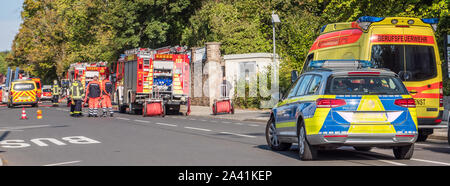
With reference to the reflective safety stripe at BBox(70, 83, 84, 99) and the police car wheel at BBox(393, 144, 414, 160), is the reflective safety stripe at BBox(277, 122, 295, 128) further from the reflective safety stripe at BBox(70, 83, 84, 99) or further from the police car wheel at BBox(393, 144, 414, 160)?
the reflective safety stripe at BBox(70, 83, 84, 99)

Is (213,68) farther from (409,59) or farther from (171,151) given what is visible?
(171,151)

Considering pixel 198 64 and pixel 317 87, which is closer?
pixel 317 87

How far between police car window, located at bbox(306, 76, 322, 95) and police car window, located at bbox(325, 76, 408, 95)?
1.03 ft

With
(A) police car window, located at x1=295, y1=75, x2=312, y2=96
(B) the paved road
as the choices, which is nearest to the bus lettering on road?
(B) the paved road

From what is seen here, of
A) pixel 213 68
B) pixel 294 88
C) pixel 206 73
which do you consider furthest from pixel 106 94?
pixel 294 88

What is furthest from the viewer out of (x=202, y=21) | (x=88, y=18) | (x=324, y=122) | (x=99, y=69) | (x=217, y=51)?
(x=88, y=18)

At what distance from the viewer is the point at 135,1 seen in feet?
171

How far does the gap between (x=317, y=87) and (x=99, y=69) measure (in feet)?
124

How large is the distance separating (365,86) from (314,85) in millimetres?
853

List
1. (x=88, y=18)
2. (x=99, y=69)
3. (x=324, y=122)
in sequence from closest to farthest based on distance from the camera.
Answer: (x=324, y=122) → (x=99, y=69) → (x=88, y=18)

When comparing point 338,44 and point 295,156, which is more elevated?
point 338,44

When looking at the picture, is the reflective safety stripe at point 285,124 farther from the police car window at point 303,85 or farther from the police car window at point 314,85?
the police car window at point 314,85

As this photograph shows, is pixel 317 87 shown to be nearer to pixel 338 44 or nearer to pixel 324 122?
pixel 324 122
